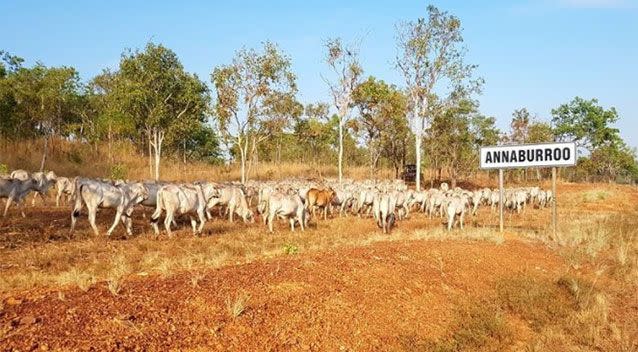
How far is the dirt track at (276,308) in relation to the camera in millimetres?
6105

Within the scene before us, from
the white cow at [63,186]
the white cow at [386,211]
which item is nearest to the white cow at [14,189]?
the white cow at [63,186]

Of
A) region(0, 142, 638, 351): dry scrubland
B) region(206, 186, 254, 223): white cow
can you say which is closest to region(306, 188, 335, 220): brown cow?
region(206, 186, 254, 223): white cow

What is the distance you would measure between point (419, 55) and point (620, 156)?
45.3 m

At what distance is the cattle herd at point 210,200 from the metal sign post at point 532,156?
2.88 m

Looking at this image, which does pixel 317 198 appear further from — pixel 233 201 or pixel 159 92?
pixel 159 92

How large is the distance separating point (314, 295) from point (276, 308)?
866 mm

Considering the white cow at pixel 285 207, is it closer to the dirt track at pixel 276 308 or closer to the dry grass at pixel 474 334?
the dirt track at pixel 276 308

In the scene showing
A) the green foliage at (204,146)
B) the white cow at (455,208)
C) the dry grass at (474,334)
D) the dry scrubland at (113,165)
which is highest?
the green foliage at (204,146)

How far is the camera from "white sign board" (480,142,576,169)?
19.0 m

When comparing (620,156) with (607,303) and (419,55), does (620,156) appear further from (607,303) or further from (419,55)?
(607,303)

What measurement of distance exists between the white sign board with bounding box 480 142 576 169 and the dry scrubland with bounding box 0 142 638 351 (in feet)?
11.4

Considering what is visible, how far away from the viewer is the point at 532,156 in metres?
19.6

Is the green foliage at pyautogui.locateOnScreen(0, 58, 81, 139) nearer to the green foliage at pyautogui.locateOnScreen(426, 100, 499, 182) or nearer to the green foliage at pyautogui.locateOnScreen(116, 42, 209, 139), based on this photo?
the green foliage at pyautogui.locateOnScreen(116, 42, 209, 139)

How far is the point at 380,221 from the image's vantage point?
867 inches
